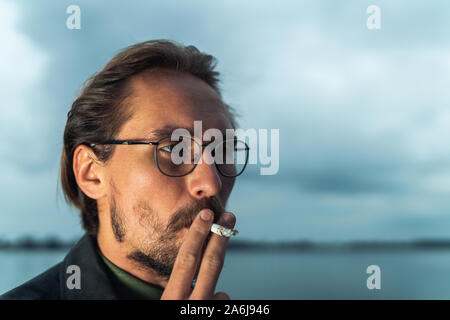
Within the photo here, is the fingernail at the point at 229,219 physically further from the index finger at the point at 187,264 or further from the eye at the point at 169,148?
the eye at the point at 169,148

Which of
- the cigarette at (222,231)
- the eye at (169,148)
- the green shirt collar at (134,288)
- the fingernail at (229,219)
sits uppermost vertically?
the eye at (169,148)

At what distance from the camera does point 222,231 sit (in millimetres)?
2199

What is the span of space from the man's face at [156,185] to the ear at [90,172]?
0.12 metres

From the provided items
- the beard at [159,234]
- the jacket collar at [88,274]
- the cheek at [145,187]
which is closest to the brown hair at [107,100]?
the cheek at [145,187]

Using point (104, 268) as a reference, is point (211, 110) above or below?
above

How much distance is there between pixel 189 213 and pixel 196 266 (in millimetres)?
564

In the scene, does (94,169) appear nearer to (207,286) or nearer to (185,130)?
(185,130)

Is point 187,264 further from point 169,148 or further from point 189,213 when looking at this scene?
point 169,148

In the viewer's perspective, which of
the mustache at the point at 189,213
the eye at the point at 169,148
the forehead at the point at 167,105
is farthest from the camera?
the forehead at the point at 167,105

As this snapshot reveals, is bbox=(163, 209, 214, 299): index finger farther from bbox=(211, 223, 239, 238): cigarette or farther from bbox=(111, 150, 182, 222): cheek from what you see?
bbox=(111, 150, 182, 222): cheek

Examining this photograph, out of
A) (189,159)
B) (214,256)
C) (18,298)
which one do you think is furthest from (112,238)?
(214,256)

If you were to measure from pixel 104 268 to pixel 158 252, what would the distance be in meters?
0.50

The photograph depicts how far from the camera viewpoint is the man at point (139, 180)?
256cm
